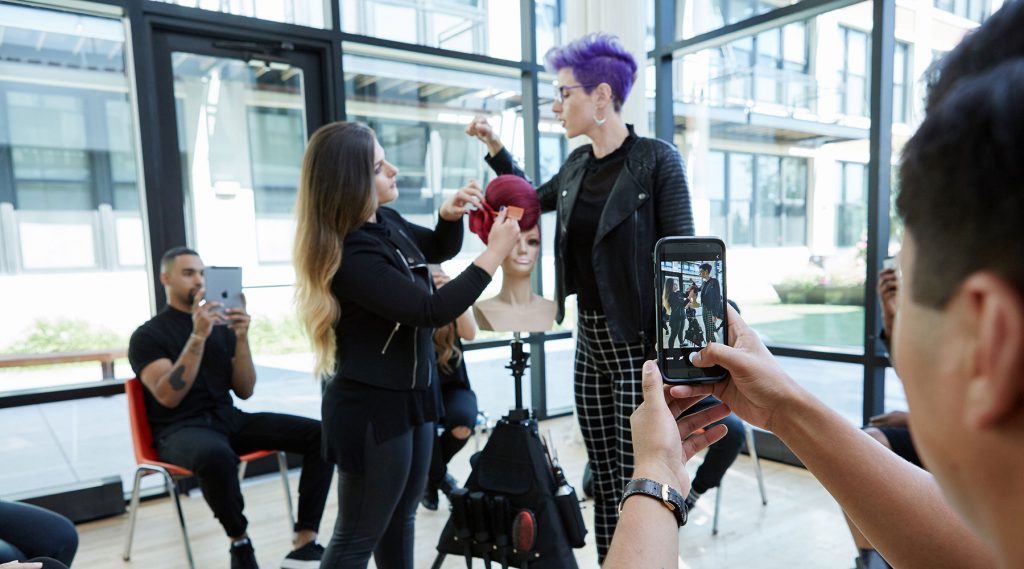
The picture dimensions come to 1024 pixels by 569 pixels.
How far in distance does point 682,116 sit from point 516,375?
8.89 feet

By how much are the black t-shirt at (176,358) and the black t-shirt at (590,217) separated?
1.76m

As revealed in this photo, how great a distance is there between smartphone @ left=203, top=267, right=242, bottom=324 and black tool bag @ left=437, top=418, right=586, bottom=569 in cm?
141

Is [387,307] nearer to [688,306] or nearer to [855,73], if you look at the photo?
[688,306]

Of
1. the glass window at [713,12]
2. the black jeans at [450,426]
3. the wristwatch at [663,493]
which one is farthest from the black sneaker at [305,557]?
the glass window at [713,12]

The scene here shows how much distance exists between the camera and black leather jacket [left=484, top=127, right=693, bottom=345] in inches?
70.7

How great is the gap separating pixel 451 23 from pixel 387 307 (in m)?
2.98

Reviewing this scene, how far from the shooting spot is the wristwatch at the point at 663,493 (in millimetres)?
718

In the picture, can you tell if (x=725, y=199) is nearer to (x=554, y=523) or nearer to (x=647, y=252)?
(x=647, y=252)

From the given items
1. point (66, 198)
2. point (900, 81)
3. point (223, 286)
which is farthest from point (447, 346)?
point (900, 81)

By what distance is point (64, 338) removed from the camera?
9.80ft

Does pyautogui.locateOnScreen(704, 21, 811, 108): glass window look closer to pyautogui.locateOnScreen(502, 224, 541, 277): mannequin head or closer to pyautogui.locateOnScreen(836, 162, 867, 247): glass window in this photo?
pyautogui.locateOnScreen(836, 162, 867, 247): glass window

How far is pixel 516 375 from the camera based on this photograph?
197cm

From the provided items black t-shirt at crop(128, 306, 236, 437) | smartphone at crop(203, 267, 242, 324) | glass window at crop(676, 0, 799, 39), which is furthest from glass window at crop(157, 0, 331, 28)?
glass window at crop(676, 0, 799, 39)

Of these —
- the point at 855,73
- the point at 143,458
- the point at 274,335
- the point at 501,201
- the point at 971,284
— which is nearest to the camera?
the point at 971,284
